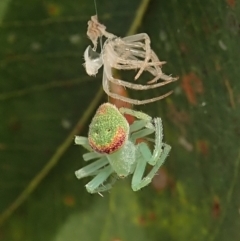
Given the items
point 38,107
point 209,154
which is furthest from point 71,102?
point 209,154

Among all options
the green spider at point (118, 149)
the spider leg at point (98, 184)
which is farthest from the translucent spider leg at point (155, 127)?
the spider leg at point (98, 184)

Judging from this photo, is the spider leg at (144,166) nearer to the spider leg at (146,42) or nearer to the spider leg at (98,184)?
the spider leg at (98,184)

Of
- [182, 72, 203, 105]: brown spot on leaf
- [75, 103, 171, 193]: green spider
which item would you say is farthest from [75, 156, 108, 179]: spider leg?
[182, 72, 203, 105]: brown spot on leaf

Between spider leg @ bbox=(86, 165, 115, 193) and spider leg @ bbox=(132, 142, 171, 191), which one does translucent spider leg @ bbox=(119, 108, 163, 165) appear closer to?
spider leg @ bbox=(132, 142, 171, 191)

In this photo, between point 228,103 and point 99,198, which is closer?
point 228,103

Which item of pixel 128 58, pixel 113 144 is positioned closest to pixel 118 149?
pixel 113 144

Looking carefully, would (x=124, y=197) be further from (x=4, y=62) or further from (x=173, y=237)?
(x=4, y=62)

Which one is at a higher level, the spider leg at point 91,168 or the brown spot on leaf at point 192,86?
the brown spot on leaf at point 192,86
